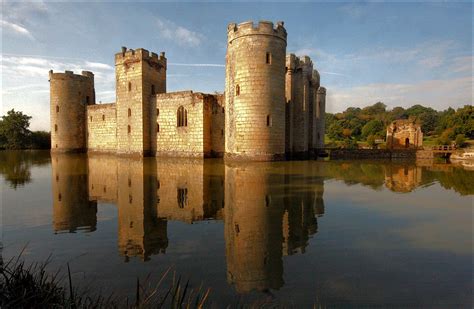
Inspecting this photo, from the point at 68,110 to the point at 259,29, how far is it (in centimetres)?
2406

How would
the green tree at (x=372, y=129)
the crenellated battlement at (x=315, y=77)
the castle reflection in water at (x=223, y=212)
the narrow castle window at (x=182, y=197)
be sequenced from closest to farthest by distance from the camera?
the castle reflection in water at (x=223, y=212)
the narrow castle window at (x=182, y=197)
the crenellated battlement at (x=315, y=77)
the green tree at (x=372, y=129)

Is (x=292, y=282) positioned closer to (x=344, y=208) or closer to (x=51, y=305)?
(x=51, y=305)

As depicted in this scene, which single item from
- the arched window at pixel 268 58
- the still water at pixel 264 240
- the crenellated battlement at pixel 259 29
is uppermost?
the crenellated battlement at pixel 259 29

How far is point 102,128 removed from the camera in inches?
1133

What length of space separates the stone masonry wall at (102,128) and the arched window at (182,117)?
915 cm

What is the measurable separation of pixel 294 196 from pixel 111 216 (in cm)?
471

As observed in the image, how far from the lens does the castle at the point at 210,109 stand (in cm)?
1722

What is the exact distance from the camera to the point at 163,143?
23188 millimetres

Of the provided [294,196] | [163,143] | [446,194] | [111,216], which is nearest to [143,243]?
[111,216]

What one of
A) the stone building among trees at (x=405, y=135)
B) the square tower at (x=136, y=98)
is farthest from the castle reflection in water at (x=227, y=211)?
the stone building among trees at (x=405, y=135)

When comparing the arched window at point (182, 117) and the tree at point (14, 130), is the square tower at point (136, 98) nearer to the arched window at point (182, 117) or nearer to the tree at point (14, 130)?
the arched window at point (182, 117)

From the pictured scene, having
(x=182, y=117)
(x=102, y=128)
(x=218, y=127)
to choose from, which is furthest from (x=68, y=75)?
(x=218, y=127)

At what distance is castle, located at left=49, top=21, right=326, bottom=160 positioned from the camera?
56.5 feet

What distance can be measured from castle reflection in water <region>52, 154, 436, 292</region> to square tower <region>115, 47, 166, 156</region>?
12.9 m
